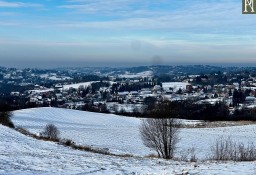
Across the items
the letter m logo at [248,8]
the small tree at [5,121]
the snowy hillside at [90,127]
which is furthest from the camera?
the snowy hillside at [90,127]

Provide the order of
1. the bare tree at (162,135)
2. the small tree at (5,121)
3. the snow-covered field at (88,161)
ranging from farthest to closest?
the small tree at (5,121), the bare tree at (162,135), the snow-covered field at (88,161)

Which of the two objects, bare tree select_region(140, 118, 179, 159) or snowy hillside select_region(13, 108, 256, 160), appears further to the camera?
snowy hillside select_region(13, 108, 256, 160)

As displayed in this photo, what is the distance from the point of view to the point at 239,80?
7687 inches

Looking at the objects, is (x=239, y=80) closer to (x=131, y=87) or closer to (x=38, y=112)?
(x=131, y=87)

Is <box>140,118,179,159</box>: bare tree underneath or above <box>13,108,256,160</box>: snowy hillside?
above

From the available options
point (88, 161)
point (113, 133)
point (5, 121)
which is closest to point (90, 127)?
point (113, 133)

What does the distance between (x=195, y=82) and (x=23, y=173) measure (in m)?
189

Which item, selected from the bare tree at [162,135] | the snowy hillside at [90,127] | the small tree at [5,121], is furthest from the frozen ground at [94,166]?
the small tree at [5,121]

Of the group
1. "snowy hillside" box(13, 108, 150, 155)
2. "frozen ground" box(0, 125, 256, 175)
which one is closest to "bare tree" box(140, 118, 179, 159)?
"snowy hillside" box(13, 108, 150, 155)

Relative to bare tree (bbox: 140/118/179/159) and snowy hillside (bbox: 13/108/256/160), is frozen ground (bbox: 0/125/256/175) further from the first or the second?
snowy hillside (bbox: 13/108/256/160)

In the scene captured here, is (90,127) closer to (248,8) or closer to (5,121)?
(5,121)

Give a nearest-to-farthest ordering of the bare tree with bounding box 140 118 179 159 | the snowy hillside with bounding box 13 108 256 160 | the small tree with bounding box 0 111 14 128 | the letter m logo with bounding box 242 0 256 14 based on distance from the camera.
Answer: 1. the letter m logo with bounding box 242 0 256 14
2. the bare tree with bounding box 140 118 179 159
3. the small tree with bounding box 0 111 14 128
4. the snowy hillside with bounding box 13 108 256 160

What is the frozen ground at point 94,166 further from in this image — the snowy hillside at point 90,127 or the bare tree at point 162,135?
the snowy hillside at point 90,127

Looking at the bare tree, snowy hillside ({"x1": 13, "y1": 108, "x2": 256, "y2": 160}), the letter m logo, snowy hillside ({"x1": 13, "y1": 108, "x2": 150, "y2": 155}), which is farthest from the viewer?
snowy hillside ({"x1": 13, "y1": 108, "x2": 150, "y2": 155})
